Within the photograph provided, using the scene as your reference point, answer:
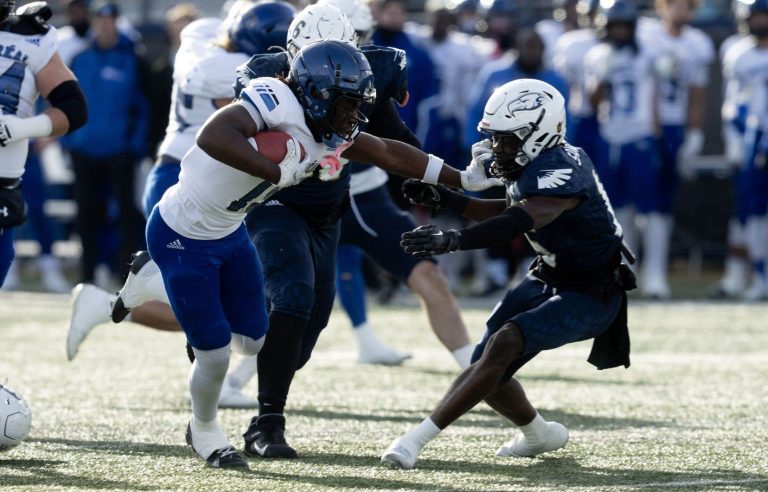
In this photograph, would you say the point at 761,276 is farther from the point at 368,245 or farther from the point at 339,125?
the point at 339,125

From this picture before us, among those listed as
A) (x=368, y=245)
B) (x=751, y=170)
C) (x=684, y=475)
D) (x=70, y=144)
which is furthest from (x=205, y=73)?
(x=751, y=170)

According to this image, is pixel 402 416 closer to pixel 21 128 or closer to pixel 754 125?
pixel 21 128

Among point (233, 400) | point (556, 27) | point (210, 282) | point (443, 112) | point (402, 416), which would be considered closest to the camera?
point (210, 282)

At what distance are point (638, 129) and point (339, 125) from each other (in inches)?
258

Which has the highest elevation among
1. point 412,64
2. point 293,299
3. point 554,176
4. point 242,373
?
point 554,176

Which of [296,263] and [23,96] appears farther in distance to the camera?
[23,96]

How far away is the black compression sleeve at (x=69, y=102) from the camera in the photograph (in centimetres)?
549

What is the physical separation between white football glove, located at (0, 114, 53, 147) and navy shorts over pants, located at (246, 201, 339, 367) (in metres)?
0.84

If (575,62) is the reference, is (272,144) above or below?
above

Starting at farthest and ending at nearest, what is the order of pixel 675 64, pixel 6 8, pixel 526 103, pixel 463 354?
pixel 675 64 → pixel 463 354 → pixel 6 8 → pixel 526 103

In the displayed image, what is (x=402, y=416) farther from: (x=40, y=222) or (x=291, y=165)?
(x=40, y=222)

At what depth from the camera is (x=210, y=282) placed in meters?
4.54

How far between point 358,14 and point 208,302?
1877 millimetres

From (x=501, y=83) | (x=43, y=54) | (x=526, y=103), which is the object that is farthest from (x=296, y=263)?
(x=501, y=83)
